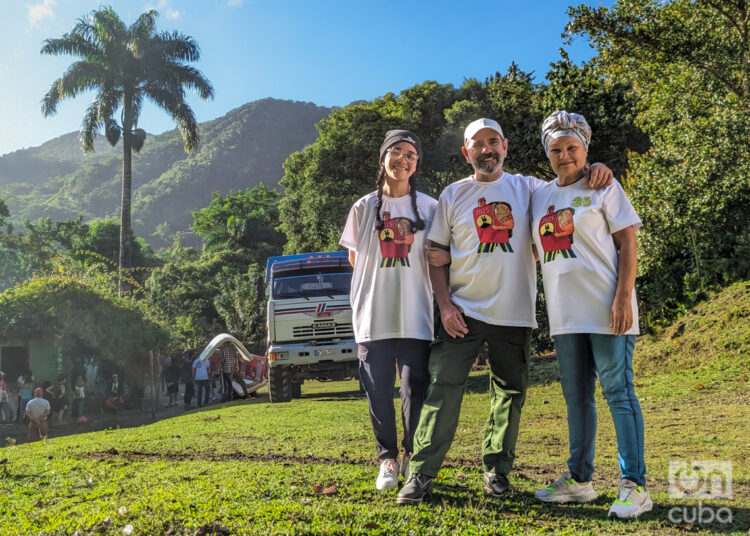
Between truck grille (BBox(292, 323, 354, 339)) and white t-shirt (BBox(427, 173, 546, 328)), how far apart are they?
11.1m

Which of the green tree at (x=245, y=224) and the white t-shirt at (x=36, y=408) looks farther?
the green tree at (x=245, y=224)

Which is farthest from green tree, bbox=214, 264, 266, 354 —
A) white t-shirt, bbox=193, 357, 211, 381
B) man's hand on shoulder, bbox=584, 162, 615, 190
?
man's hand on shoulder, bbox=584, 162, 615, 190

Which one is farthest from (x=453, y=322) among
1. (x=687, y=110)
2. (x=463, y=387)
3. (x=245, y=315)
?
(x=245, y=315)

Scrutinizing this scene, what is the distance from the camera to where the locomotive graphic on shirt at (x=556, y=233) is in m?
3.75

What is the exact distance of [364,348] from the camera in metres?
4.32

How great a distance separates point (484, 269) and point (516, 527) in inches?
55.4

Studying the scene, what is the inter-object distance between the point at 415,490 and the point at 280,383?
11.8 meters

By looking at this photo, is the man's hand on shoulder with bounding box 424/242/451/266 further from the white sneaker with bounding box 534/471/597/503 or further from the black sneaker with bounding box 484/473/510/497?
the white sneaker with bounding box 534/471/597/503

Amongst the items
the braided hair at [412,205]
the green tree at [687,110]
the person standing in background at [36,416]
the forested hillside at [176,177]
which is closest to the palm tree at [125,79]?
the person standing in background at [36,416]

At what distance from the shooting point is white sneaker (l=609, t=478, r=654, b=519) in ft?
11.4

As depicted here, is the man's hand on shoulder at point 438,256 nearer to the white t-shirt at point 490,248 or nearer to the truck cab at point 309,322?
the white t-shirt at point 490,248

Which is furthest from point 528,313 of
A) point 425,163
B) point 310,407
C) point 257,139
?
point 257,139

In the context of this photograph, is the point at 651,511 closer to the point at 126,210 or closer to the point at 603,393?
the point at 603,393

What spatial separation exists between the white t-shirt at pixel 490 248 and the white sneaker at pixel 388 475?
1.05 m
